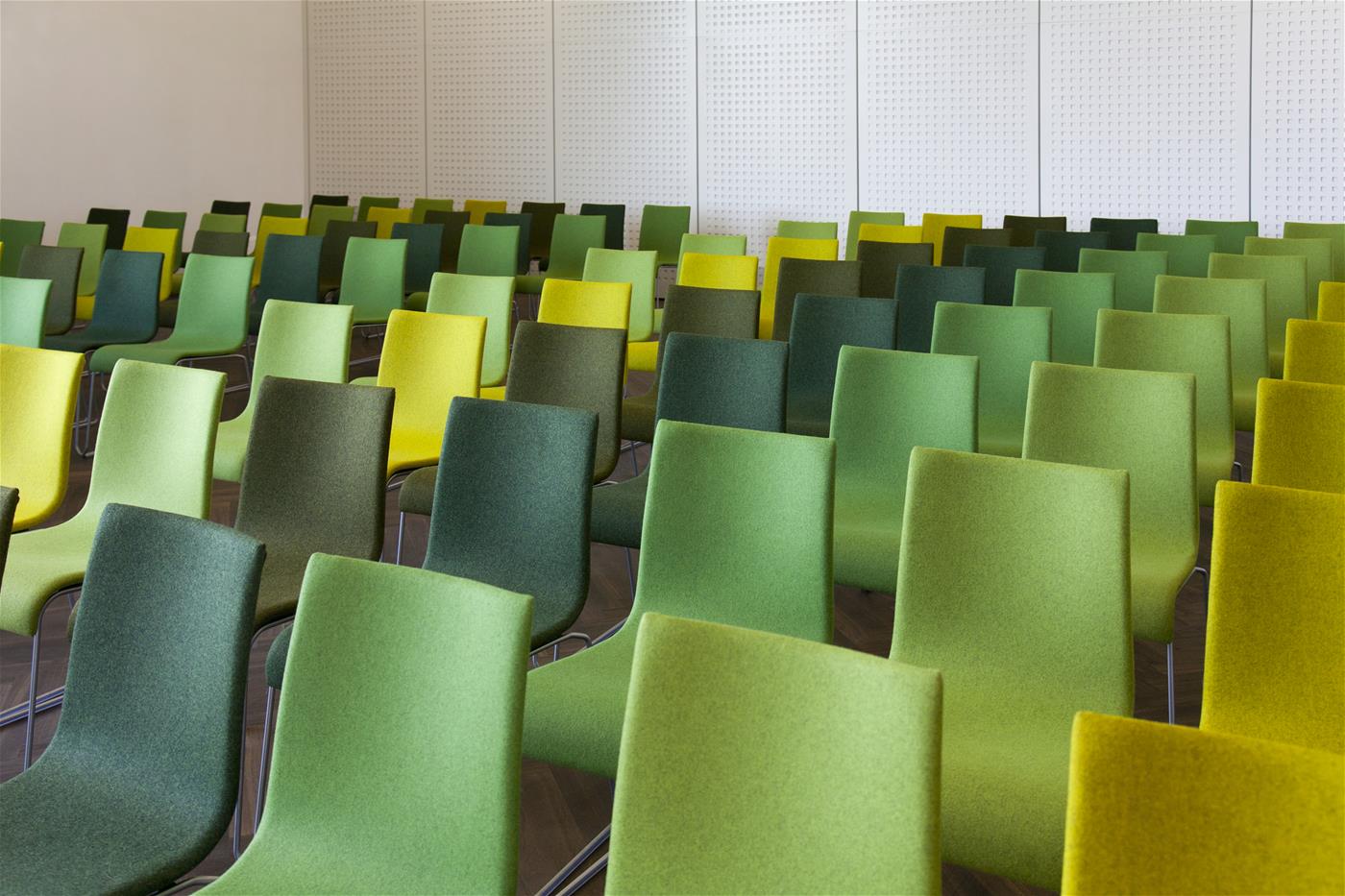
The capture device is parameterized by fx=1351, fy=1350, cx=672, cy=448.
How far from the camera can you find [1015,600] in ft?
8.84

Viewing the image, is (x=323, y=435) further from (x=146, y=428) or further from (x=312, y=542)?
(x=146, y=428)

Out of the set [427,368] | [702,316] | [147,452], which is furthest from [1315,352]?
[147,452]

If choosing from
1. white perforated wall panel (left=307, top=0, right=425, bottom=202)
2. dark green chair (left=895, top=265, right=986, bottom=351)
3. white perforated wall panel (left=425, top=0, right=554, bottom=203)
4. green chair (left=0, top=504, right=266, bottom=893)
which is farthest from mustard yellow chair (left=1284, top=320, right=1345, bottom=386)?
white perforated wall panel (left=307, top=0, right=425, bottom=202)

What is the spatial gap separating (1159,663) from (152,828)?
3.07 meters

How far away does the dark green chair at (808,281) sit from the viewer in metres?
6.08

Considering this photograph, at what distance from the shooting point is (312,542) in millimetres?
3572

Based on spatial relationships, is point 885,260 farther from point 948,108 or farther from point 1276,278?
point 948,108

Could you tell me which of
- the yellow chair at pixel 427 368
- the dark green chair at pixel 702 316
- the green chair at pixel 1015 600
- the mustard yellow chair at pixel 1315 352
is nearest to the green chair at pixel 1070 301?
the dark green chair at pixel 702 316

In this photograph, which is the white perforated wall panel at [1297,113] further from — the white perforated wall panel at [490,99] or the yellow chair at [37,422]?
the yellow chair at [37,422]

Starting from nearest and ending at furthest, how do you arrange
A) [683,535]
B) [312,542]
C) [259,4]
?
[683,535], [312,542], [259,4]

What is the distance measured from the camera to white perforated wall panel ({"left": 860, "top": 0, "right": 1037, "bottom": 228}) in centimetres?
1052

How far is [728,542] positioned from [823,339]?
7.41 ft

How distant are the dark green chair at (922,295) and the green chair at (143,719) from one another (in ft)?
13.3

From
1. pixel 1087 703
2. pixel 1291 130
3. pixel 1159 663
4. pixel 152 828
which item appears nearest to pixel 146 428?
pixel 152 828
